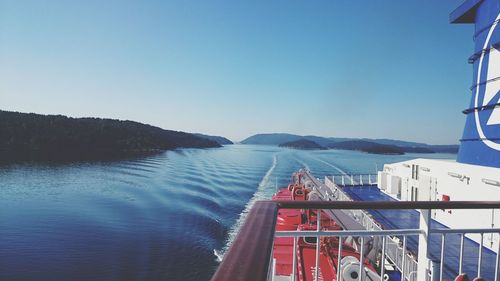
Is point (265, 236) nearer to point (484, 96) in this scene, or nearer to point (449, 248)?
point (449, 248)

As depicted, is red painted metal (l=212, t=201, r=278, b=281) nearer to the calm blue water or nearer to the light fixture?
the light fixture

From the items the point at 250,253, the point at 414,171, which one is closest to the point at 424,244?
the point at 250,253

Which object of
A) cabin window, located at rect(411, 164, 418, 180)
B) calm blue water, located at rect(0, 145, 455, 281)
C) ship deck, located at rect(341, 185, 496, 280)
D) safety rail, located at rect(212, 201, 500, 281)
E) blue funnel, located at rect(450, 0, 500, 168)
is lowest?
calm blue water, located at rect(0, 145, 455, 281)

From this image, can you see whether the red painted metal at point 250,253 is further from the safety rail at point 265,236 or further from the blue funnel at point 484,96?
the blue funnel at point 484,96

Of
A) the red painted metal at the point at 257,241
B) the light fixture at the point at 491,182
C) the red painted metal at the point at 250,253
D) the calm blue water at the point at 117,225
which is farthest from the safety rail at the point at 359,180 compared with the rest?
the red painted metal at the point at 250,253

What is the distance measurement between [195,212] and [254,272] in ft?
60.4

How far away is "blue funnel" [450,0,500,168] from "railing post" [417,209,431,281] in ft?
29.6

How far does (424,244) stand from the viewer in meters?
2.43

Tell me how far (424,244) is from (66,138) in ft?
247

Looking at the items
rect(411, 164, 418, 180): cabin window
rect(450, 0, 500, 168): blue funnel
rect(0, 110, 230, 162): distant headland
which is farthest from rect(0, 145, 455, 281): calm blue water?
rect(0, 110, 230, 162): distant headland

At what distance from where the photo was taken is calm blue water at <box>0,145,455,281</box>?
11.1 m

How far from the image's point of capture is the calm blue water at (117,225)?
11.1 meters

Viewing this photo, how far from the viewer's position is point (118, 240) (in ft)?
44.3

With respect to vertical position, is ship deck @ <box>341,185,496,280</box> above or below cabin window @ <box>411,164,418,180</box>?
below
